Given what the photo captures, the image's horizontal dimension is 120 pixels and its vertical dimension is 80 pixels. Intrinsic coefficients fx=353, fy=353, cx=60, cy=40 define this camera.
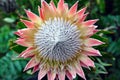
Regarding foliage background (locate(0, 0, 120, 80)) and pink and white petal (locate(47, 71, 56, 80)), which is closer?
pink and white petal (locate(47, 71, 56, 80))

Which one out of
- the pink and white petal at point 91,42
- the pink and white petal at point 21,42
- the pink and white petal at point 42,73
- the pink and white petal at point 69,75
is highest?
the pink and white petal at point 21,42

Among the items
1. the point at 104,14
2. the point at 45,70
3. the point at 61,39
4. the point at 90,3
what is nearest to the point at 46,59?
the point at 45,70

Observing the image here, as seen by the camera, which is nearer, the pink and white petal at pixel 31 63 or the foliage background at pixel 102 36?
the pink and white petal at pixel 31 63

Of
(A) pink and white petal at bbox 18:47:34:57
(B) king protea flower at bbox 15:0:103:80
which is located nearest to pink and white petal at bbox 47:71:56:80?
(B) king protea flower at bbox 15:0:103:80

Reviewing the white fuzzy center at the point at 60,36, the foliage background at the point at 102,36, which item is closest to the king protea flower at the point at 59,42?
the white fuzzy center at the point at 60,36

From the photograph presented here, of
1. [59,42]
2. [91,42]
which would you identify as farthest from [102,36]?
[59,42]

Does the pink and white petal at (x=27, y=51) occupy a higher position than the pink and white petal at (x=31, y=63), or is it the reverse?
the pink and white petal at (x=27, y=51)

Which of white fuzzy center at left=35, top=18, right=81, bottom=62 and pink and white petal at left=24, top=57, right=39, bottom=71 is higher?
white fuzzy center at left=35, top=18, right=81, bottom=62

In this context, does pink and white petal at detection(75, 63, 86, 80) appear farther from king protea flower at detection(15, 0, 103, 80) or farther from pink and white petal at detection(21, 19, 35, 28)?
pink and white petal at detection(21, 19, 35, 28)

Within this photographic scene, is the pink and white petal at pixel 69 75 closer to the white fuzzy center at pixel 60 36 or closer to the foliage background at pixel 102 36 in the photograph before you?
the white fuzzy center at pixel 60 36
